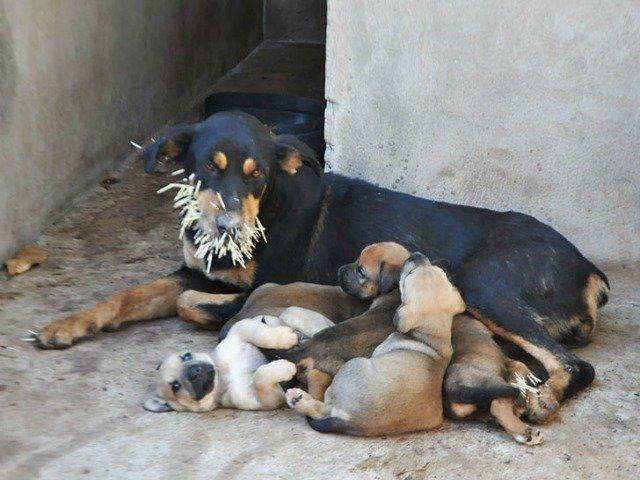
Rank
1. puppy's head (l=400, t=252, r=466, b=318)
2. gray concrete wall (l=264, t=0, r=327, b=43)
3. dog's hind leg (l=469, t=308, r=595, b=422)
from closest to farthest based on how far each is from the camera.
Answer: puppy's head (l=400, t=252, r=466, b=318), dog's hind leg (l=469, t=308, r=595, b=422), gray concrete wall (l=264, t=0, r=327, b=43)

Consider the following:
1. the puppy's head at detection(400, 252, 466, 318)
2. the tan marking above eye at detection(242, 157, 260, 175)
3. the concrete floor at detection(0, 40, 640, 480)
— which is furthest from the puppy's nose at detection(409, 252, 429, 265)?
the tan marking above eye at detection(242, 157, 260, 175)

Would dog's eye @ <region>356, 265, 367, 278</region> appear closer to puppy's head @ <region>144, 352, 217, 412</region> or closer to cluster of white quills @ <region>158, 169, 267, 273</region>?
cluster of white quills @ <region>158, 169, 267, 273</region>

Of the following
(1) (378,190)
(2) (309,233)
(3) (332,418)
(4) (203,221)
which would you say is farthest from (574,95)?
(3) (332,418)

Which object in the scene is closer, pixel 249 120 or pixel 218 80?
pixel 249 120

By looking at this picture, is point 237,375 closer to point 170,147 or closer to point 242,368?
point 242,368

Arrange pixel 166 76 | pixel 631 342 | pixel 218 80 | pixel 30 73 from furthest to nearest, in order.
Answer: pixel 218 80, pixel 166 76, pixel 30 73, pixel 631 342

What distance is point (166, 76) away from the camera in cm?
792

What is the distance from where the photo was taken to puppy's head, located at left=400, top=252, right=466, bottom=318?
13.5 ft

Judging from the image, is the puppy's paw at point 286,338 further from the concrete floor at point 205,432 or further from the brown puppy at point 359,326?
the concrete floor at point 205,432

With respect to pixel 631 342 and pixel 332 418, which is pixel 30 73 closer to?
pixel 332 418

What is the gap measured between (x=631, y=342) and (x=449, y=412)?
Result: 4.80ft

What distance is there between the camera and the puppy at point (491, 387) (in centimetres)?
384

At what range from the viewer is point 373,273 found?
4.55 metres

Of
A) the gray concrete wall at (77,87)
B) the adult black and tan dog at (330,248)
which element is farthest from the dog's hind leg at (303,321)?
the gray concrete wall at (77,87)
